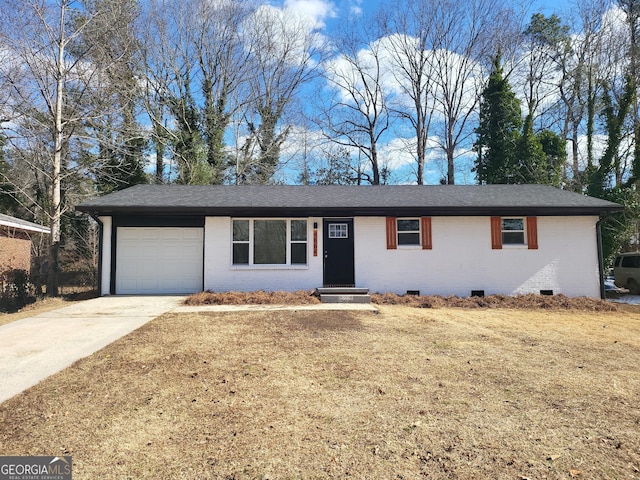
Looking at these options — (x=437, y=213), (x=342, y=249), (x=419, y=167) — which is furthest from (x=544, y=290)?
(x=419, y=167)

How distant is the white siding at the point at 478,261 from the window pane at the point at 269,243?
2.34 meters

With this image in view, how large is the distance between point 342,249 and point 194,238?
4691 millimetres

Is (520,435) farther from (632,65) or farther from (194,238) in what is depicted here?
(632,65)

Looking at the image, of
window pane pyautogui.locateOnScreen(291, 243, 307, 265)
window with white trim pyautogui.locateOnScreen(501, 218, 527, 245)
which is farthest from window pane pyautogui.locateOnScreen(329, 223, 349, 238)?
window with white trim pyautogui.locateOnScreen(501, 218, 527, 245)

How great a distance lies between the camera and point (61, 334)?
6367 millimetres

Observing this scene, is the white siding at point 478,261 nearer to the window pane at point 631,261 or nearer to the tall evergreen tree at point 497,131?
the window pane at point 631,261

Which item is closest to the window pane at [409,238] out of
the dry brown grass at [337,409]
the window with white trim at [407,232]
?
the window with white trim at [407,232]

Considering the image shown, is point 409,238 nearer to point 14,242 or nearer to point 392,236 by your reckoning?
point 392,236

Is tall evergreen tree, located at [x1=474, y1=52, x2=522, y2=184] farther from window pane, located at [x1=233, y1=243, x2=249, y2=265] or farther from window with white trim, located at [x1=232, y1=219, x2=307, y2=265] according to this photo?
window pane, located at [x1=233, y1=243, x2=249, y2=265]

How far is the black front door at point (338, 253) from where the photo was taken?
11.4 metres

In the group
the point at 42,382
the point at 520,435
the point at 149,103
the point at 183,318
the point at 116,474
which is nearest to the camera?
the point at 116,474

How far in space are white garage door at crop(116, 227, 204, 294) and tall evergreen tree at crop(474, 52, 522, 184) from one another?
18958mm

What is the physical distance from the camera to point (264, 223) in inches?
458

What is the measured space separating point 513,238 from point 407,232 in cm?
346
